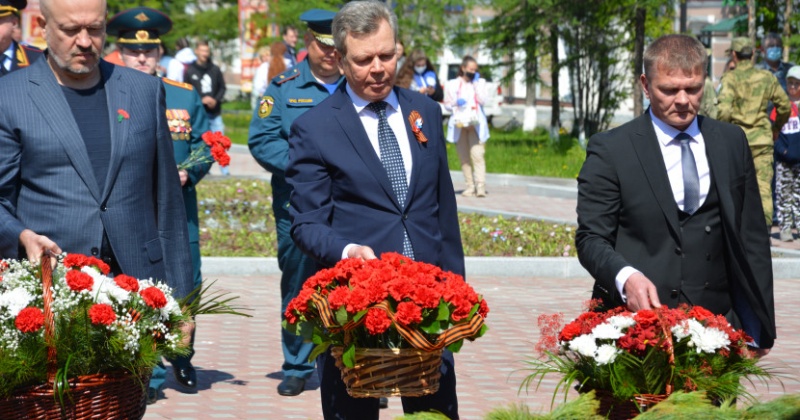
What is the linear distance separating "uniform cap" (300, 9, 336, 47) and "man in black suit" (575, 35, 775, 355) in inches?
110

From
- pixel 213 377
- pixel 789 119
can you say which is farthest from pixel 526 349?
pixel 789 119

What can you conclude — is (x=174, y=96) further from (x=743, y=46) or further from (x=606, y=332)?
(x=743, y=46)

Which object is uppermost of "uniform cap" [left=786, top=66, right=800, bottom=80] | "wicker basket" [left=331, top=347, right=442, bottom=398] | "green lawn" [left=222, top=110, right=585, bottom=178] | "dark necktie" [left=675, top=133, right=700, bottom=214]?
"dark necktie" [left=675, top=133, right=700, bottom=214]

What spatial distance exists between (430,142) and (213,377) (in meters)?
3.67

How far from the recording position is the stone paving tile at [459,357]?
7461 millimetres

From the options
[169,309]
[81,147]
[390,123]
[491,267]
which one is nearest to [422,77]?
[491,267]

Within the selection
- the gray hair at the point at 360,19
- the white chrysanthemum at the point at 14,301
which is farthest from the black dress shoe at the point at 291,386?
the white chrysanthemum at the point at 14,301

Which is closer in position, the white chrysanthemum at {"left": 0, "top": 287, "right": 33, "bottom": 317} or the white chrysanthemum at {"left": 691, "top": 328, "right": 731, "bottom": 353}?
the white chrysanthemum at {"left": 691, "top": 328, "right": 731, "bottom": 353}

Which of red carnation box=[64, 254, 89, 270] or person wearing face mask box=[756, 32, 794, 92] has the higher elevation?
red carnation box=[64, 254, 89, 270]

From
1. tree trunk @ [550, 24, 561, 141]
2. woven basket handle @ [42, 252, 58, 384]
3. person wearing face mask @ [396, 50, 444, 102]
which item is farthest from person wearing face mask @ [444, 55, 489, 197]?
woven basket handle @ [42, 252, 58, 384]

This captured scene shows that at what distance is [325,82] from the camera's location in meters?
7.63

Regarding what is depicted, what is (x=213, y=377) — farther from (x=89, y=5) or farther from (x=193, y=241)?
(x=89, y=5)

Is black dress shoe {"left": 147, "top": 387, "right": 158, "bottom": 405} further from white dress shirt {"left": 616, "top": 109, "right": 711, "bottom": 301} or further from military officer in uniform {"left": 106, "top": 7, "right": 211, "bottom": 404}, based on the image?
white dress shirt {"left": 616, "top": 109, "right": 711, "bottom": 301}

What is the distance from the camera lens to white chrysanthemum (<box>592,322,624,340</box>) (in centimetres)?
403
